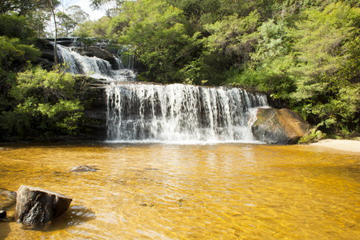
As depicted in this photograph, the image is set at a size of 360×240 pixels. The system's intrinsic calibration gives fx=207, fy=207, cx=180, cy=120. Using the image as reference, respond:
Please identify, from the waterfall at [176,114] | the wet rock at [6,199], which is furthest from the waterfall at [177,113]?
the wet rock at [6,199]

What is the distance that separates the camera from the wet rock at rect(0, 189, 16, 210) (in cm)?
241

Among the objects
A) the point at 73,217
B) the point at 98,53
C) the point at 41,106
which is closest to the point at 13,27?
the point at 98,53

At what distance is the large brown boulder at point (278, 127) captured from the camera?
34.8 ft

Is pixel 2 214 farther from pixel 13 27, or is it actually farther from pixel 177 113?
pixel 13 27

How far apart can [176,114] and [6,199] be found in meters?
10.1

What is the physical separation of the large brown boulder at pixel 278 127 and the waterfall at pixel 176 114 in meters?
0.64

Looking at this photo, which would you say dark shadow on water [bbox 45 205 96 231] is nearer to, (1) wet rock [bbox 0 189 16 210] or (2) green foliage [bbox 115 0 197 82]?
(1) wet rock [bbox 0 189 16 210]

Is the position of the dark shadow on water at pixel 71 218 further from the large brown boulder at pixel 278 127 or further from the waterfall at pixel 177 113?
the large brown boulder at pixel 278 127

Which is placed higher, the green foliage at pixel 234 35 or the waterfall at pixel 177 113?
the green foliage at pixel 234 35

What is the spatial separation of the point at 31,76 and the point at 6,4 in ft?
38.8

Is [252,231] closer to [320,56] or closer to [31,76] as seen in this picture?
[31,76]

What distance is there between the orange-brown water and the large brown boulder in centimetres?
606

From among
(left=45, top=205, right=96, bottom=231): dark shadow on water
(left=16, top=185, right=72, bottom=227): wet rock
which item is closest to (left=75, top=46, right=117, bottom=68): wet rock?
(left=45, top=205, right=96, bottom=231): dark shadow on water

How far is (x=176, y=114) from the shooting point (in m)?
12.4
